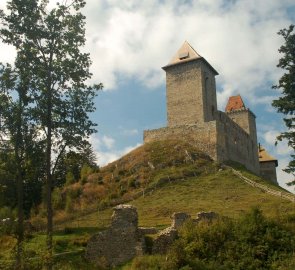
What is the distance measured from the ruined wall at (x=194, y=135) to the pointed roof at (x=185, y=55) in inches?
347

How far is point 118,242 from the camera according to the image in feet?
75.9

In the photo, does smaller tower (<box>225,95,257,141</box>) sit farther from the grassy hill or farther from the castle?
the grassy hill

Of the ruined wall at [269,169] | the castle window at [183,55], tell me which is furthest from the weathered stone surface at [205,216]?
the ruined wall at [269,169]

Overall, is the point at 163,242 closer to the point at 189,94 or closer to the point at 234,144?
the point at 234,144

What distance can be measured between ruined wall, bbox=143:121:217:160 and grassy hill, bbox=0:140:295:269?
100 centimetres

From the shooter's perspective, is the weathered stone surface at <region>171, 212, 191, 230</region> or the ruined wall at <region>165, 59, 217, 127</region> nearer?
the weathered stone surface at <region>171, 212, 191, 230</region>

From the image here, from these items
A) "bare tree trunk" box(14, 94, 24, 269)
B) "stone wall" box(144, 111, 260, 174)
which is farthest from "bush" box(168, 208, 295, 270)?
"stone wall" box(144, 111, 260, 174)

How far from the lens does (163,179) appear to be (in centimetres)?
4725

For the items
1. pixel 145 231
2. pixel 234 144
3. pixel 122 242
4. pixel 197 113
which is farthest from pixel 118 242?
pixel 234 144

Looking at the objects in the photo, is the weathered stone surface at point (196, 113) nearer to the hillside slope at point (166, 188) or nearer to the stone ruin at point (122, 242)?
the hillside slope at point (166, 188)

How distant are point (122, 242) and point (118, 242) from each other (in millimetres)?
190

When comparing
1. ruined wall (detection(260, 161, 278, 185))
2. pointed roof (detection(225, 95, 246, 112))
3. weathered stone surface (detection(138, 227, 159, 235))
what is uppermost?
pointed roof (detection(225, 95, 246, 112))

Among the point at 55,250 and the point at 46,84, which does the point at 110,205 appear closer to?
the point at 55,250

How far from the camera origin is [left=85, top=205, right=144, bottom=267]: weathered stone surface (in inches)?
902
